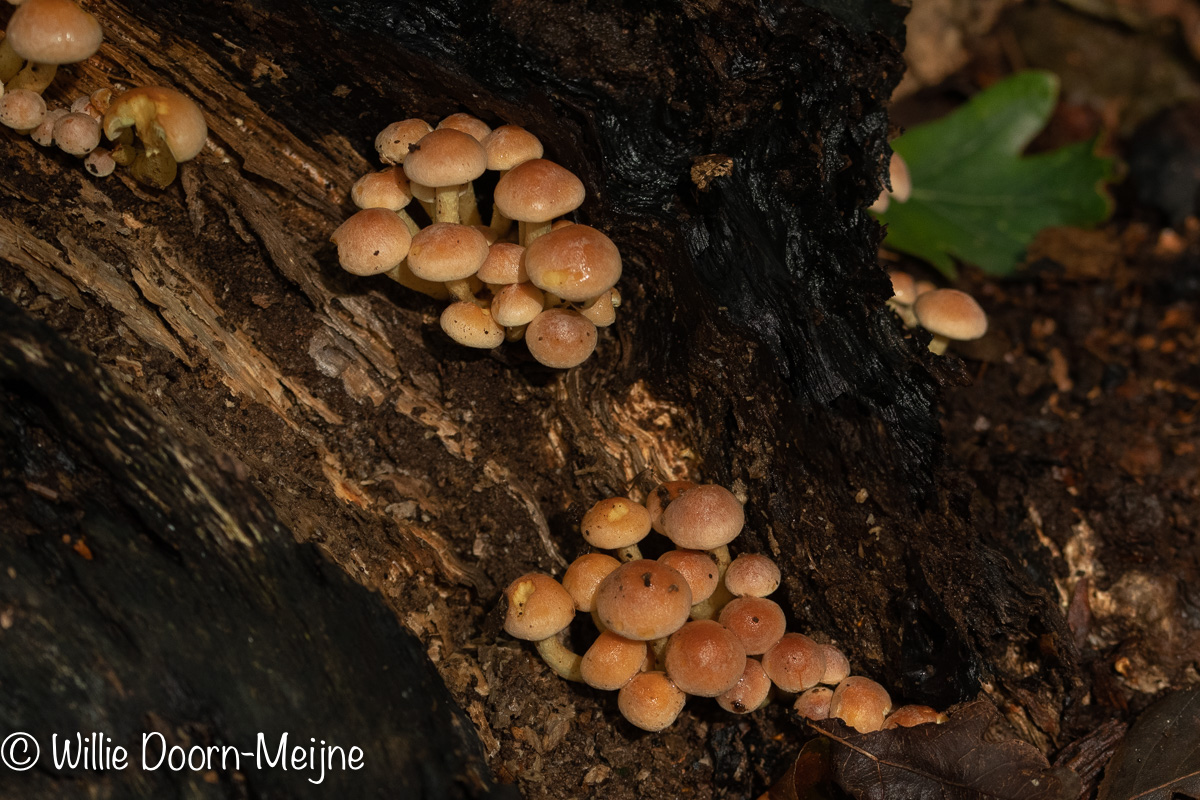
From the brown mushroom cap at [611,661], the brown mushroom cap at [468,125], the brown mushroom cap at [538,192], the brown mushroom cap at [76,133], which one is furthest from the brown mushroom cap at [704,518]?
the brown mushroom cap at [76,133]

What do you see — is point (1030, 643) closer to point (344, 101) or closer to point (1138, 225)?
point (344, 101)

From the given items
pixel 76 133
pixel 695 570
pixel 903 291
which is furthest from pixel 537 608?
pixel 903 291

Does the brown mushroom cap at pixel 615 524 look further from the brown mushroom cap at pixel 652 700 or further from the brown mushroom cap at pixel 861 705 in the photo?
the brown mushroom cap at pixel 861 705

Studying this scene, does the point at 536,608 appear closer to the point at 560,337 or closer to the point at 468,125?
the point at 560,337

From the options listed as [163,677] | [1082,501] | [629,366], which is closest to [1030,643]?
[1082,501]

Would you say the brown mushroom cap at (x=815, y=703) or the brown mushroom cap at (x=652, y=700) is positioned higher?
the brown mushroom cap at (x=652, y=700)

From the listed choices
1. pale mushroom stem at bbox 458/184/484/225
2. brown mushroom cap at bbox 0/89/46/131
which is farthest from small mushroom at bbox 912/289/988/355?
brown mushroom cap at bbox 0/89/46/131

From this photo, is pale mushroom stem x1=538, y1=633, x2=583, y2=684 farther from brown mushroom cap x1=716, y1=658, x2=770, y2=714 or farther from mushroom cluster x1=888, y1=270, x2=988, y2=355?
mushroom cluster x1=888, y1=270, x2=988, y2=355
